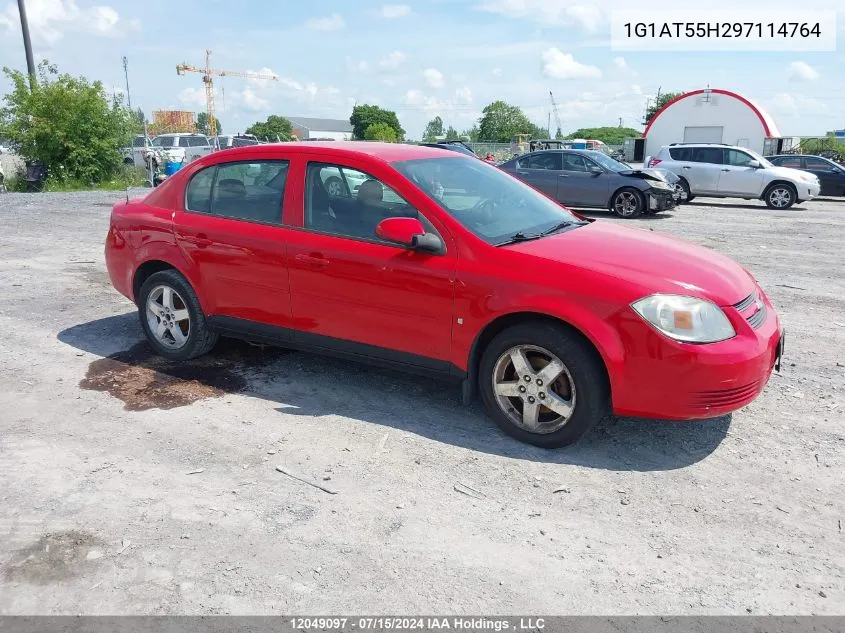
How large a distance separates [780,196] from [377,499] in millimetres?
18010

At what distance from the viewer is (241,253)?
484 centimetres

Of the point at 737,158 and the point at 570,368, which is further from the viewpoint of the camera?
the point at 737,158

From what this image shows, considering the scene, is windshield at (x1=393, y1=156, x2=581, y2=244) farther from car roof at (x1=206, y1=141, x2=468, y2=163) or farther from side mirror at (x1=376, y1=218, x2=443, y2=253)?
side mirror at (x1=376, y1=218, x2=443, y2=253)

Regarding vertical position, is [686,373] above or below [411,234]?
below

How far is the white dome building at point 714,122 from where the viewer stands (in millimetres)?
41562

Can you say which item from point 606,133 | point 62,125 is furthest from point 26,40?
point 606,133

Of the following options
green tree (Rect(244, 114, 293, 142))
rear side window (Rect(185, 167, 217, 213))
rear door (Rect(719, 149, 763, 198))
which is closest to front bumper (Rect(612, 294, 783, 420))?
rear side window (Rect(185, 167, 217, 213))

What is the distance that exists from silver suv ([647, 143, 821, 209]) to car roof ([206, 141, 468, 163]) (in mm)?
15691

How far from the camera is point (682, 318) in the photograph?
362cm

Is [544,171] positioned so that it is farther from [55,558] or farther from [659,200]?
[55,558]

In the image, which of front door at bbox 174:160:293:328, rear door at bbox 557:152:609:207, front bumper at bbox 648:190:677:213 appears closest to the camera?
front door at bbox 174:160:293:328

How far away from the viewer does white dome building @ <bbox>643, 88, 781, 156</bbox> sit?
41562mm

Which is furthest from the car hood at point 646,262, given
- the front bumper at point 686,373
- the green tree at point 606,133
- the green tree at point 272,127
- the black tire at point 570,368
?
the green tree at point 606,133

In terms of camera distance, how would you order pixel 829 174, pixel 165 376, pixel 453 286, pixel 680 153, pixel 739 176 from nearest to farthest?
pixel 453 286 → pixel 165 376 → pixel 739 176 → pixel 680 153 → pixel 829 174
